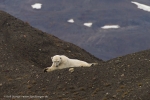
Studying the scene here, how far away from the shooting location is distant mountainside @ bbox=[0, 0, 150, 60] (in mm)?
117169

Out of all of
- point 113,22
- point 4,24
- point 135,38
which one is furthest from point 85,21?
point 4,24

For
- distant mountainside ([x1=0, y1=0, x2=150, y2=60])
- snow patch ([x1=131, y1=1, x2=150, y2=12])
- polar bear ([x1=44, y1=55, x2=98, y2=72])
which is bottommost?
distant mountainside ([x1=0, y1=0, x2=150, y2=60])

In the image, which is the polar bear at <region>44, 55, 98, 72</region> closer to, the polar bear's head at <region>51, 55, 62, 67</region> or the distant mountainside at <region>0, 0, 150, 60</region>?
the polar bear's head at <region>51, 55, 62, 67</region>

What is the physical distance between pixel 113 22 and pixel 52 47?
351 feet

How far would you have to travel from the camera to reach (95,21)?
439ft

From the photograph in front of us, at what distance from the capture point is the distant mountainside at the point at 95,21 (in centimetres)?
11717

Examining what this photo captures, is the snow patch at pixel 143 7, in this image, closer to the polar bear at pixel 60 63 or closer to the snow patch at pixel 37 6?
the snow patch at pixel 37 6

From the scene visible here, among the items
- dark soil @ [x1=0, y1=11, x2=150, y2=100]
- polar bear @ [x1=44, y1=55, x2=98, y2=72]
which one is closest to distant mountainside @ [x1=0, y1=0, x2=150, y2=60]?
polar bear @ [x1=44, y1=55, x2=98, y2=72]

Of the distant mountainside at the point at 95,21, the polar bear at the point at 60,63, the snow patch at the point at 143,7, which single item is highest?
the polar bear at the point at 60,63

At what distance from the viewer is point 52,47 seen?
28.0 meters

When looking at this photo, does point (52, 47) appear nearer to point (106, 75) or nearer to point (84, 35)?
point (106, 75)

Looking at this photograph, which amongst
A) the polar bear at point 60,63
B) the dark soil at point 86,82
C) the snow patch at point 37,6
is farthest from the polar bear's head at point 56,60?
the snow patch at point 37,6

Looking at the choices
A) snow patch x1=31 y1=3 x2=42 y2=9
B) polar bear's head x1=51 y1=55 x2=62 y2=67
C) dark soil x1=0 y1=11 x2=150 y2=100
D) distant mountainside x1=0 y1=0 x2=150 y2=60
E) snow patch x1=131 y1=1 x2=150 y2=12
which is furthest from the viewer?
snow patch x1=31 y1=3 x2=42 y2=9

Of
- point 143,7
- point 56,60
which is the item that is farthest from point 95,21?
point 56,60
